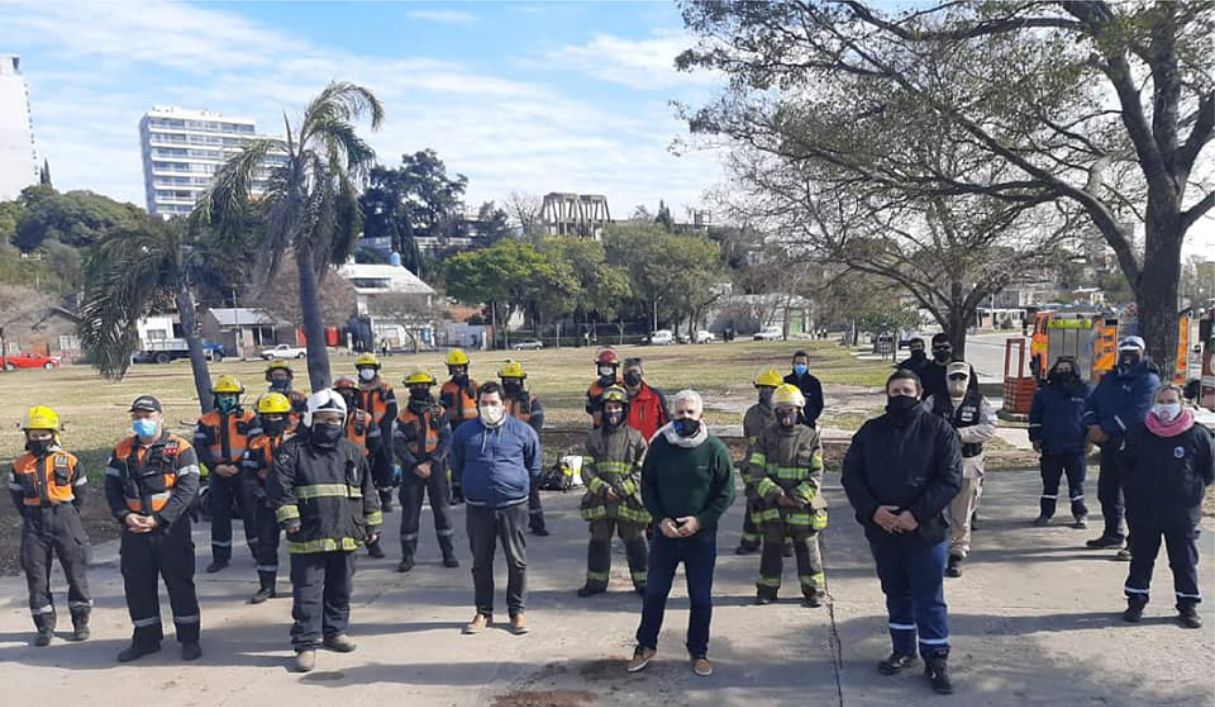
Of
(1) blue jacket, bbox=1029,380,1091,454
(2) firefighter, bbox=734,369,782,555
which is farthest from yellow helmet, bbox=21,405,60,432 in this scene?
(1) blue jacket, bbox=1029,380,1091,454

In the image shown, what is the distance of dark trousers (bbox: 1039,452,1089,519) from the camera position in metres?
8.12

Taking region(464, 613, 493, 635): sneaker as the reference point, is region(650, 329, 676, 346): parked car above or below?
above

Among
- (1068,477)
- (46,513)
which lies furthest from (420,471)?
(1068,477)

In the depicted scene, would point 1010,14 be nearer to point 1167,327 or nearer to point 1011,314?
point 1167,327

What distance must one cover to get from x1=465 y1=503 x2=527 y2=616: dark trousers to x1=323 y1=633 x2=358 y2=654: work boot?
0.93 meters

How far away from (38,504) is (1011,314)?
9771cm

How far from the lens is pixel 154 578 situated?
226 inches

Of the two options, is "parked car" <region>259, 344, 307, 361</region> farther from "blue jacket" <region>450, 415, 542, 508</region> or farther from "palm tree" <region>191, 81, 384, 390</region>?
"blue jacket" <region>450, 415, 542, 508</region>

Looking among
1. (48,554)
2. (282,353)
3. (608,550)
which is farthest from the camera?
(282,353)

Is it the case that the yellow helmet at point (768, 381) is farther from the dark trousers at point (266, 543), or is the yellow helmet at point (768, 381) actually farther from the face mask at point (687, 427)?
the dark trousers at point (266, 543)

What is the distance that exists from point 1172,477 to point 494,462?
15.7 ft

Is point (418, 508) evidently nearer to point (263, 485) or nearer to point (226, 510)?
point (263, 485)

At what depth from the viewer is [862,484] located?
509cm

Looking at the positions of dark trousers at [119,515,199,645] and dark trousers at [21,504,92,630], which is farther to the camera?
dark trousers at [21,504,92,630]
